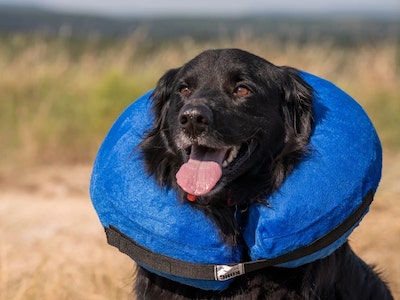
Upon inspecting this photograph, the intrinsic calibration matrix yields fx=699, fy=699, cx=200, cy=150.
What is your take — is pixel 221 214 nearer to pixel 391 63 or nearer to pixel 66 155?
pixel 66 155

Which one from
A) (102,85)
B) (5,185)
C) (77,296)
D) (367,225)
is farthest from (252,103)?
(102,85)

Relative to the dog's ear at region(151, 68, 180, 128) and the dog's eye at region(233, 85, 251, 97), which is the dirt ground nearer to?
the dog's ear at region(151, 68, 180, 128)

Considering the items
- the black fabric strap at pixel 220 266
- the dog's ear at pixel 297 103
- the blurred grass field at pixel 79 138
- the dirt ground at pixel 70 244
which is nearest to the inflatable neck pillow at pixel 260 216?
the black fabric strap at pixel 220 266

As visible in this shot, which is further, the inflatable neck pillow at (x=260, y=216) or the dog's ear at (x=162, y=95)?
the dog's ear at (x=162, y=95)

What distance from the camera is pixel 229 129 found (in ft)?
12.5

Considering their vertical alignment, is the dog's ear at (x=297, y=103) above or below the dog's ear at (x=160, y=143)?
above

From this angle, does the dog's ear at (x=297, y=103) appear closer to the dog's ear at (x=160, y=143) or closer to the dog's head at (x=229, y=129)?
the dog's head at (x=229, y=129)

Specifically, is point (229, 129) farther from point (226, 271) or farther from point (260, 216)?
point (226, 271)

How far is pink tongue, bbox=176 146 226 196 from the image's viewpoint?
3.69m

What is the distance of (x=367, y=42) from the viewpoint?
1212cm

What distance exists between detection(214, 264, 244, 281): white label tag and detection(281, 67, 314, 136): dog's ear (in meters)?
0.89

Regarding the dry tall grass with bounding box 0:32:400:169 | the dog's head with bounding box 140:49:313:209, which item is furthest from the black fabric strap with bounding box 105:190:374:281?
the dry tall grass with bounding box 0:32:400:169

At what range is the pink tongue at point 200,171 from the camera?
3.69 meters

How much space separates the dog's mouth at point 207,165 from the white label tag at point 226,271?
41 centimetres
